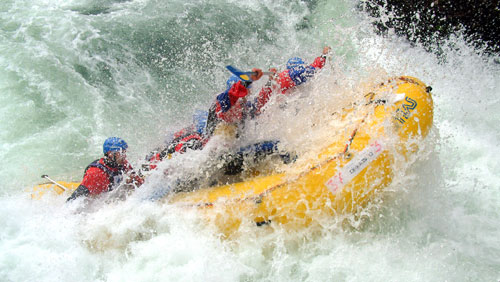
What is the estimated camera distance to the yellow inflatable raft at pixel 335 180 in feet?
12.2

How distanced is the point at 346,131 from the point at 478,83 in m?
3.85

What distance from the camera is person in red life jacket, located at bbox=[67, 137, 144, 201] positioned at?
4207 millimetres

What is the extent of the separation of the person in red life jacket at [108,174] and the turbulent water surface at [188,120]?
0.23 meters

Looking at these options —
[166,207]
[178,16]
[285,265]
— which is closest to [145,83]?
[178,16]

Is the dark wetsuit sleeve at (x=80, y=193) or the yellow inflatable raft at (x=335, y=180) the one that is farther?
the dark wetsuit sleeve at (x=80, y=193)

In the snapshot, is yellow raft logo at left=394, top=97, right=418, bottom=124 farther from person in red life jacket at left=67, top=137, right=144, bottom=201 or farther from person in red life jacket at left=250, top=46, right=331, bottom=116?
person in red life jacket at left=67, top=137, right=144, bottom=201

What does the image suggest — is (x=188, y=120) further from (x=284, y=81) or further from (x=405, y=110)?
(x=405, y=110)

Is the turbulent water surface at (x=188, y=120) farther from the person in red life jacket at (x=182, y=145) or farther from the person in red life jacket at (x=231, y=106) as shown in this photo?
the person in red life jacket at (x=231, y=106)

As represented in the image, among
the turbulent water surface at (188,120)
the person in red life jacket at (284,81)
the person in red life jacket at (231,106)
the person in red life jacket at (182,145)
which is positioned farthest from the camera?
the person in red life jacket at (284,81)

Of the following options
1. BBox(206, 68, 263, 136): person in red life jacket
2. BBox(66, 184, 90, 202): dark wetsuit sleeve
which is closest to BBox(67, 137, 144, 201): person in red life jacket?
BBox(66, 184, 90, 202): dark wetsuit sleeve

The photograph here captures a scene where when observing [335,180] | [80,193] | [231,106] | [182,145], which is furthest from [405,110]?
[80,193]

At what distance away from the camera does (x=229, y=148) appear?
4.39 metres

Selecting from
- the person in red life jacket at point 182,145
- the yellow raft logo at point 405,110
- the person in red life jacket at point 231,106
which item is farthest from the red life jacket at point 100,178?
the yellow raft logo at point 405,110

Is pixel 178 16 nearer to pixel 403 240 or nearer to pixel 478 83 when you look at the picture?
pixel 478 83
